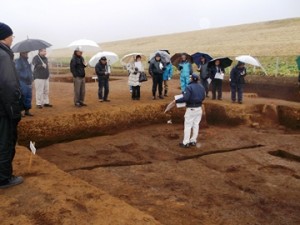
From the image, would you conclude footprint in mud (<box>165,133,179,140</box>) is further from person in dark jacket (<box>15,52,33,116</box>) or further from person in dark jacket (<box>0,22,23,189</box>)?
person in dark jacket (<box>0,22,23,189</box>)

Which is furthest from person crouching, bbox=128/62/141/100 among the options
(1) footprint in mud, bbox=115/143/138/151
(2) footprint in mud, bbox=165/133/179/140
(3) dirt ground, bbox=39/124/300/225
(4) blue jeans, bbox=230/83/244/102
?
(4) blue jeans, bbox=230/83/244/102

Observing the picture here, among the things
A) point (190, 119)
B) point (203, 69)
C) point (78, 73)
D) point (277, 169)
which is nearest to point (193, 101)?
point (190, 119)

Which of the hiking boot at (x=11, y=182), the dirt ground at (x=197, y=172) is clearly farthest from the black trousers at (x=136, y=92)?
the hiking boot at (x=11, y=182)

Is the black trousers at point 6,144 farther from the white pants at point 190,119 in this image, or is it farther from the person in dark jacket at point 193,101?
the white pants at point 190,119

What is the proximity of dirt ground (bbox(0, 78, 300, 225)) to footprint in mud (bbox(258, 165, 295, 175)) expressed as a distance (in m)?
0.02

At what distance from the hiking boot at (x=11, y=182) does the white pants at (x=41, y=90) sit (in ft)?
19.9

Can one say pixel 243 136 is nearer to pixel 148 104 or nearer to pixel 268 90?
pixel 148 104

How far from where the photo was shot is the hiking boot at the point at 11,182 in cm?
501

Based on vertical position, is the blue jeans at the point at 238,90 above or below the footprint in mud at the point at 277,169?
above

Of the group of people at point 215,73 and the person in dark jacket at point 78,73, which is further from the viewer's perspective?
the group of people at point 215,73

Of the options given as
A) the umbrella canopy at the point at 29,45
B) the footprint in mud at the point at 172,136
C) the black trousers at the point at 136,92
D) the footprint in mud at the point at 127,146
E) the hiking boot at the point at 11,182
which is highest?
the umbrella canopy at the point at 29,45

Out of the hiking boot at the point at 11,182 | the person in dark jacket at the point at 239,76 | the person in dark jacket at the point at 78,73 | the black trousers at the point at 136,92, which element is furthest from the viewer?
A: the black trousers at the point at 136,92

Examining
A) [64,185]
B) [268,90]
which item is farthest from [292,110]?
[64,185]

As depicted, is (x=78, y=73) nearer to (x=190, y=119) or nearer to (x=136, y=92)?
(x=136, y=92)
